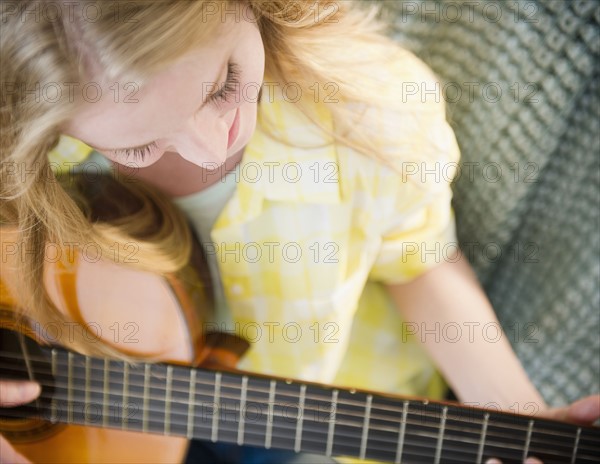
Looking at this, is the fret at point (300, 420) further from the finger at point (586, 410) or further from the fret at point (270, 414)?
the finger at point (586, 410)

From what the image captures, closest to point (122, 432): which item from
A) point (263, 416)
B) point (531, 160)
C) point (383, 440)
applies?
point (263, 416)

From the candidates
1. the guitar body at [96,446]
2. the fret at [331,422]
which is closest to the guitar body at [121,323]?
the guitar body at [96,446]

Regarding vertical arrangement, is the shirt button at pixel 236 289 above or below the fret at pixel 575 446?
above

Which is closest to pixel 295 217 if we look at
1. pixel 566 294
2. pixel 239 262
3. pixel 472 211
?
pixel 239 262

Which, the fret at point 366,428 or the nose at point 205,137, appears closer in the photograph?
the nose at point 205,137

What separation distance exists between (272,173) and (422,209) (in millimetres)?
158

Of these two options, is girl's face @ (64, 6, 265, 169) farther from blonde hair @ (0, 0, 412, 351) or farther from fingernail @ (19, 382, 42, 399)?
fingernail @ (19, 382, 42, 399)

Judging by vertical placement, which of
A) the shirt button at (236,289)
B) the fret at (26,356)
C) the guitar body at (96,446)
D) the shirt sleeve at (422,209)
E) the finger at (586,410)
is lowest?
the guitar body at (96,446)

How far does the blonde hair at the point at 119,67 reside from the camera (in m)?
0.40

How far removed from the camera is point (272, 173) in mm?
557

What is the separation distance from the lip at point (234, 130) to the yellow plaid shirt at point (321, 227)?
24 mm

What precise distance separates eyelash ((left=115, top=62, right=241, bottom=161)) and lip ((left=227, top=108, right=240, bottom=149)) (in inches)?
0.9

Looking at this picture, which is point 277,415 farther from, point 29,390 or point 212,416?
point 29,390

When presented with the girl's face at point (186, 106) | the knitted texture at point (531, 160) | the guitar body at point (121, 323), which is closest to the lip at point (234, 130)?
the girl's face at point (186, 106)
